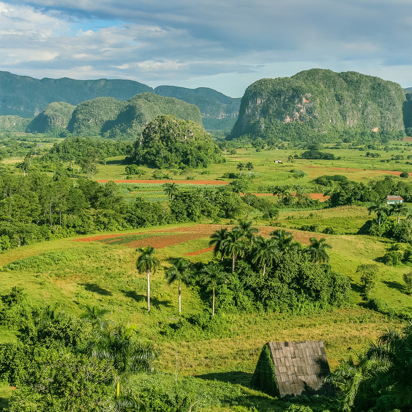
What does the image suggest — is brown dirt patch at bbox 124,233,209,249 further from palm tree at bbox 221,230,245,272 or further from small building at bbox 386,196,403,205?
small building at bbox 386,196,403,205

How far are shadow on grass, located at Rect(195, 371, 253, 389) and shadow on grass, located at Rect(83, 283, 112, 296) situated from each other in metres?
15.7

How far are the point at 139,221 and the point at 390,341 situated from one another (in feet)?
195

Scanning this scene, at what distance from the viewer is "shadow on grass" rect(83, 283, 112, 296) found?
141ft

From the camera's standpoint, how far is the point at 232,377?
104ft

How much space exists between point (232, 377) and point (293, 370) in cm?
517

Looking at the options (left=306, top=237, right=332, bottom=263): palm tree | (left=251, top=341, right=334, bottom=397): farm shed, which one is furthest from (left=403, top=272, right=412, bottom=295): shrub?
(left=251, top=341, right=334, bottom=397): farm shed

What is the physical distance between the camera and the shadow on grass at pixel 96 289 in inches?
1698

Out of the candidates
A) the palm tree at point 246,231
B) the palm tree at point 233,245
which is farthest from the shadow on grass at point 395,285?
the palm tree at point 233,245

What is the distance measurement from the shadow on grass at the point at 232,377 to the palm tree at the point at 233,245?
15283mm

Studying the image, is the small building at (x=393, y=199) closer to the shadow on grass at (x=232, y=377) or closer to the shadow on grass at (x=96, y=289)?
the shadow on grass at (x=96, y=289)

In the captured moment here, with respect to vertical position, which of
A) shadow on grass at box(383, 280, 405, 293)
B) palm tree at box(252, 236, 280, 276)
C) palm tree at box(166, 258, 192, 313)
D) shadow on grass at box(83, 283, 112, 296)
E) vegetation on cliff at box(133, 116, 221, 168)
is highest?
vegetation on cliff at box(133, 116, 221, 168)

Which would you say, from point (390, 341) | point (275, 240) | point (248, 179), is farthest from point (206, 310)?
point (248, 179)

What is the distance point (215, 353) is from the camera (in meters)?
35.8

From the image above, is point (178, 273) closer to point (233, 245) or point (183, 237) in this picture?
point (233, 245)
